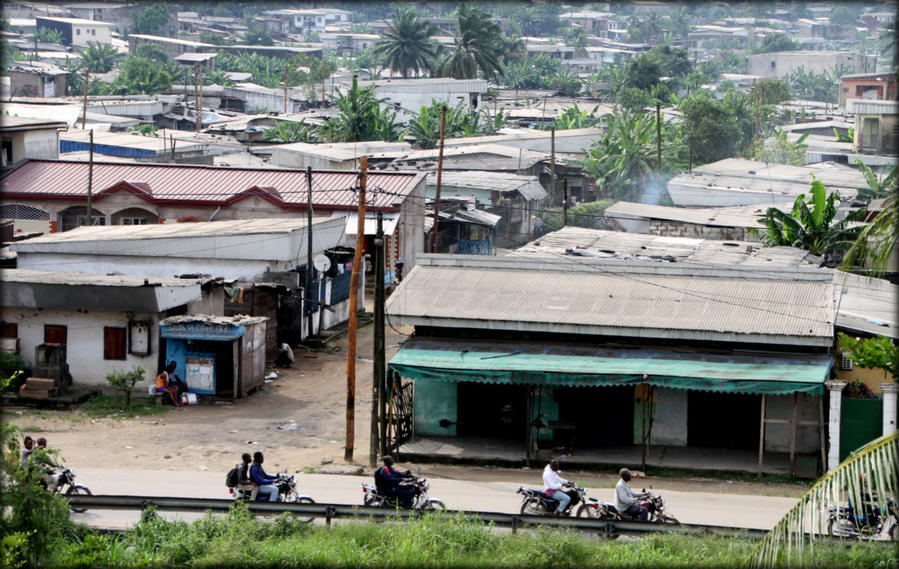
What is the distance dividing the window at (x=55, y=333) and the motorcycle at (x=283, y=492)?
11093mm

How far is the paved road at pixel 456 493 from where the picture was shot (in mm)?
17594

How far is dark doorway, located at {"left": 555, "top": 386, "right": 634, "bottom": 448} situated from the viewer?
2209 centimetres

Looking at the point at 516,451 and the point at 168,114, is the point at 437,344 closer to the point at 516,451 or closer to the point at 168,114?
the point at 516,451

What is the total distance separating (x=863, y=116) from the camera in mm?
64250

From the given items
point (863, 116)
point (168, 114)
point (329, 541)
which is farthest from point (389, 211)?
point (168, 114)

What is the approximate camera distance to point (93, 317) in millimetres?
26078

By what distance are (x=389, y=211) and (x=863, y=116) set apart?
36986mm

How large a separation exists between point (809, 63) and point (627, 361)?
133426mm

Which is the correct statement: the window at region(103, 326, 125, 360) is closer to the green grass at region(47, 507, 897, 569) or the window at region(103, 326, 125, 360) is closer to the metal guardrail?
the metal guardrail

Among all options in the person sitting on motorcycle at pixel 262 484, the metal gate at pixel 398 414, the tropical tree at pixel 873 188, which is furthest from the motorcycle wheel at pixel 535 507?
the tropical tree at pixel 873 188

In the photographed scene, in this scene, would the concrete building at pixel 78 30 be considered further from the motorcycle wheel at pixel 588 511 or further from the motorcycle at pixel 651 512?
the motorcycle at pixel 651 512

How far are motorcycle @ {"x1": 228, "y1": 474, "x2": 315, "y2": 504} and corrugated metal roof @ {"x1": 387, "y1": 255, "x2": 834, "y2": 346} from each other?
6.24 m

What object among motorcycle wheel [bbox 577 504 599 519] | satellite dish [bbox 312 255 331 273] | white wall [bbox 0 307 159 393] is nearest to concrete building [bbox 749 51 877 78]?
satellite dish [bbox 312 255 331 273]

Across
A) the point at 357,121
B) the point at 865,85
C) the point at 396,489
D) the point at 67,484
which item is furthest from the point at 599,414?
the point at 865,85
